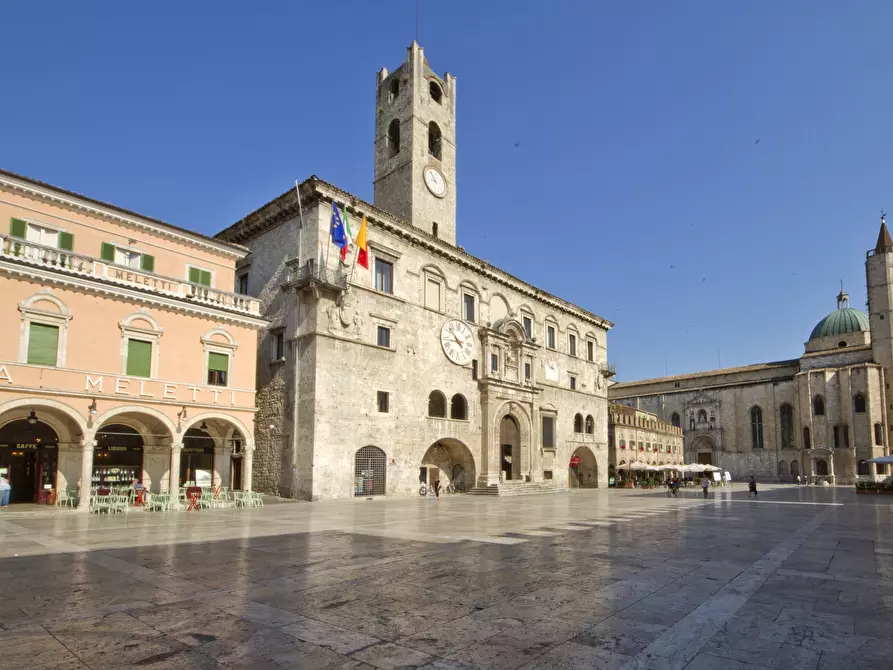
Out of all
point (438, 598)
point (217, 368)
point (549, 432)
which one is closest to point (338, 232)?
point (217, 368)

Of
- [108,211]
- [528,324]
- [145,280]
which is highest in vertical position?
[108,211]

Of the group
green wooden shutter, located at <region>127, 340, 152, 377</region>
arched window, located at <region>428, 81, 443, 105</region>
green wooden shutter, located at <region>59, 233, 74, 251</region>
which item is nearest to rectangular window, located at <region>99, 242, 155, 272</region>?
green wooden shutter, located at <region>59, 233, 74, 251</region>

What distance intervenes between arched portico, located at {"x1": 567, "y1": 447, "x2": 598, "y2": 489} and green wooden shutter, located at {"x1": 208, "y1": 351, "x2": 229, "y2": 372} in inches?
1226

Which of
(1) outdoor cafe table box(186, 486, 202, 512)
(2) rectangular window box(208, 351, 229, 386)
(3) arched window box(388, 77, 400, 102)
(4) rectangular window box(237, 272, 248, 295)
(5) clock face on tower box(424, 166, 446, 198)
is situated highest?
(3) arched window box(388, 77, 400, 102)

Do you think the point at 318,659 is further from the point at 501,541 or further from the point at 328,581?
the point at 501,541

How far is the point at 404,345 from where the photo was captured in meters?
31.9

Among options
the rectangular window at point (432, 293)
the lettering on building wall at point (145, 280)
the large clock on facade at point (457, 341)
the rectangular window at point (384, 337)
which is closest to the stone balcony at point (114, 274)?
the lettering on building wall at point (145, 280)

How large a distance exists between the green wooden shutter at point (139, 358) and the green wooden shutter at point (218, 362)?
2440mm

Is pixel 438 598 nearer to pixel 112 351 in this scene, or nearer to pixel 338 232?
pixel 112 351

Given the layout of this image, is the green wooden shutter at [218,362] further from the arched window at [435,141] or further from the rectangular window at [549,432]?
the rectangular window at [549,432]

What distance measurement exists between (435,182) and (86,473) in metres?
26.0

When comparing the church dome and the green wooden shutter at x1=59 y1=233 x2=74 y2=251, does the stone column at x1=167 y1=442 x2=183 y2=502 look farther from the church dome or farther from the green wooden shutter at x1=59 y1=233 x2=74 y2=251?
the church dome

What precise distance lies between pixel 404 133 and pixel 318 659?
118 ft

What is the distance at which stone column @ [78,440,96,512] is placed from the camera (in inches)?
802
